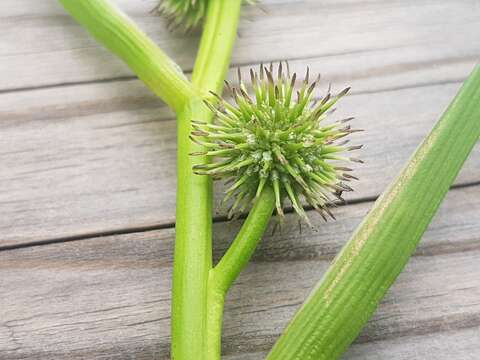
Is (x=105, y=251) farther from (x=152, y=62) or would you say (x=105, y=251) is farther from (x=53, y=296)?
(x=152, y=62)

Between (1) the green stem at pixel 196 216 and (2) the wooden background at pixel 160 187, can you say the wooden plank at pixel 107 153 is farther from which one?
(1) the green stem at pixel 196 216

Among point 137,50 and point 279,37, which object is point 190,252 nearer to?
point 137,50

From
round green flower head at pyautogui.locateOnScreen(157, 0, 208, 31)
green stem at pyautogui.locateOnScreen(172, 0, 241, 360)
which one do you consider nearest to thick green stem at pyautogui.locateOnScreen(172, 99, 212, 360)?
green stem at pyautogui.locateOnScreen(172, 0, 241, 360)

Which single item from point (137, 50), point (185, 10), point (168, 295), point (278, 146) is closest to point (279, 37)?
point (185, 10)

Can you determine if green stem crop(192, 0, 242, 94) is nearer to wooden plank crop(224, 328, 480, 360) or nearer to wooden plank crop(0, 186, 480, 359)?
wooden plank crop(0, 186, 480, 359)

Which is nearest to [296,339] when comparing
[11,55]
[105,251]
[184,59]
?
[105,251]

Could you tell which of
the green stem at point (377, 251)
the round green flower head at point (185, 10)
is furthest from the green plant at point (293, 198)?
the round green flower head at point (185, 10)
